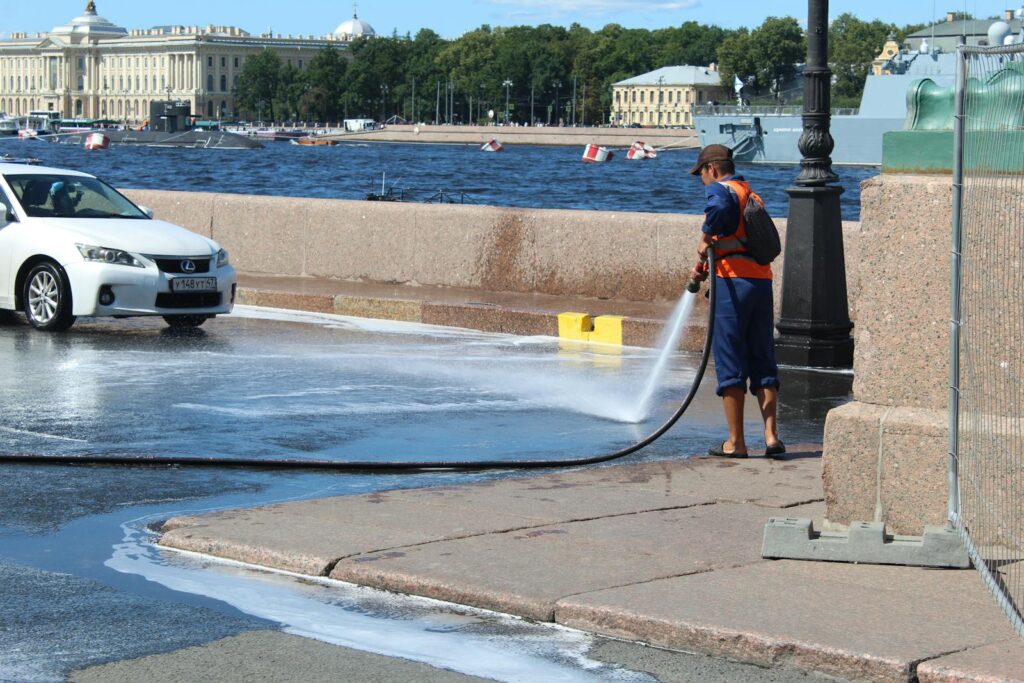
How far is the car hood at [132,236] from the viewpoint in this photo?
46.0ft

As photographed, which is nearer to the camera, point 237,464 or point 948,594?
point 948,594

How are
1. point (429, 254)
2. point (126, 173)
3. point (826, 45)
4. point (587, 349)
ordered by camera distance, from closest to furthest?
point (826, 45) < point (587, 349) < point (429, 254) < point (126, 173)

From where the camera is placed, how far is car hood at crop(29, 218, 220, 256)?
46.0 ft

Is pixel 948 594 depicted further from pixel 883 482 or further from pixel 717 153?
pixel 717 153

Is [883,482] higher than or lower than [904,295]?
lower

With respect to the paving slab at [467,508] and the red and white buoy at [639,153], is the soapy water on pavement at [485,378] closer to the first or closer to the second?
the paving slab at [467,508]

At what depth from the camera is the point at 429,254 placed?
1680 cm

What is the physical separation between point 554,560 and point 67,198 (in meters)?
9.86

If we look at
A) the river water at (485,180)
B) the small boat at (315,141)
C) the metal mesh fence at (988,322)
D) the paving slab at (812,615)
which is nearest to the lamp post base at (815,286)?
the metal mesh fence at (988,322)

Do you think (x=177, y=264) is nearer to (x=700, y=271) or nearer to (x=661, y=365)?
(x=661, y=365)

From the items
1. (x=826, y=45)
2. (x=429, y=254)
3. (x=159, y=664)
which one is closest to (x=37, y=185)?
(x=429, y=254)

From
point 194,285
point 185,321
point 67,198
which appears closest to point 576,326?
point 194,285

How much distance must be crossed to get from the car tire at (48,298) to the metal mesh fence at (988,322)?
931 centimetres

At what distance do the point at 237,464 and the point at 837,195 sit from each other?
584cm
